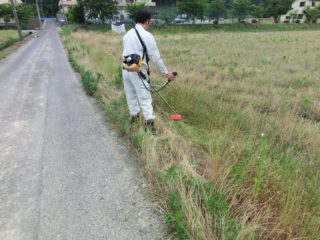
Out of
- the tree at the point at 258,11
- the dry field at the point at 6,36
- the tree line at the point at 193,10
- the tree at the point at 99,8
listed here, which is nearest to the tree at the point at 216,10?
the tree line at the point at 193,10

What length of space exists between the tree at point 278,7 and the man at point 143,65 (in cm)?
6711

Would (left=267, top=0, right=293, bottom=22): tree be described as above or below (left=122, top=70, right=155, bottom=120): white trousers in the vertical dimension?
above

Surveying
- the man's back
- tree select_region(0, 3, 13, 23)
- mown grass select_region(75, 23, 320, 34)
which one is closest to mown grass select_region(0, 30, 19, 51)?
mown grass select_region(75, 23, 320, 34)

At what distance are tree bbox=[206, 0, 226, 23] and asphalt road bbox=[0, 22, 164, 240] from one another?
52.3 m

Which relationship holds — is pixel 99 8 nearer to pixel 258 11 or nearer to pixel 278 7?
pixel 258 11

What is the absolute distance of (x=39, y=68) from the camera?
1047cm

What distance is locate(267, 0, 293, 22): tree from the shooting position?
5619 cm

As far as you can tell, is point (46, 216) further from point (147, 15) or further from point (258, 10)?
point (258, 10)

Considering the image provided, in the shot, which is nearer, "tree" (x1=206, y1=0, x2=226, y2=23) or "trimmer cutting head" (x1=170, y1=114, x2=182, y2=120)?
"trimmer cutting head" (x1=170, y1=114, x2=182, y2=120)

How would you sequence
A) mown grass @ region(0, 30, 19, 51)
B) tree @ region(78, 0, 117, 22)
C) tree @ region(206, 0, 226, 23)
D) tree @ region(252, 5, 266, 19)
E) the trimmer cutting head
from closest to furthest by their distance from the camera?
the trimmer cutting head, mown grass @ region(0, 30, 19, 51), tree @ region(78, 0, 117, 22), tree @ region(206, 0, 226, 23), tree @ region(252, 5, 266, 19)

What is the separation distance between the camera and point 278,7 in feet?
184

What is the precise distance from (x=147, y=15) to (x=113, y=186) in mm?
2481

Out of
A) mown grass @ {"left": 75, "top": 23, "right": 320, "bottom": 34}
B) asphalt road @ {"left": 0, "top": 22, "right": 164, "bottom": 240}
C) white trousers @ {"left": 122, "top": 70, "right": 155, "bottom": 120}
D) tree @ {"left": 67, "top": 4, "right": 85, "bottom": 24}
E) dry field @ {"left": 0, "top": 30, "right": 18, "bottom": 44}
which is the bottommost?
asphalt road @ {"left": 0, "top": 22, "right": 164, "bottom": 240}

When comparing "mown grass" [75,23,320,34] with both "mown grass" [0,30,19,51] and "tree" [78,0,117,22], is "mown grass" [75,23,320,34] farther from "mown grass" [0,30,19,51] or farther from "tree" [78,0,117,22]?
"mown grass" [0,30,19,51]
